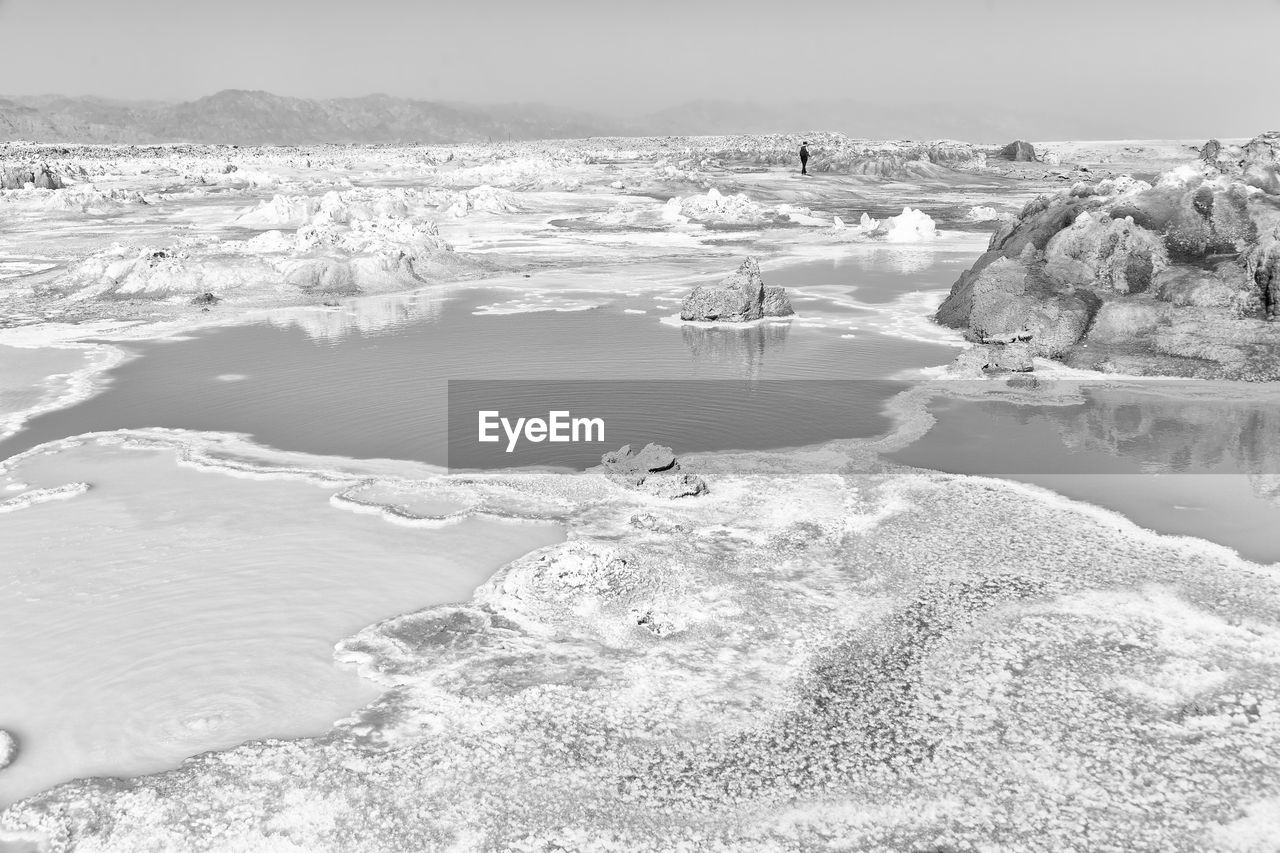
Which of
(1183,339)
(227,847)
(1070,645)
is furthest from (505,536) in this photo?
(1183,339)

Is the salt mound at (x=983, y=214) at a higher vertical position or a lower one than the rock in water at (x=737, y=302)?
higher

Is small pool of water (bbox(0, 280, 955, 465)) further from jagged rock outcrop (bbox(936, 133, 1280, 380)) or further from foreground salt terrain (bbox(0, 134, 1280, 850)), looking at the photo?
jagged rock outcrop (bbox(936, 133, 1280, 380))

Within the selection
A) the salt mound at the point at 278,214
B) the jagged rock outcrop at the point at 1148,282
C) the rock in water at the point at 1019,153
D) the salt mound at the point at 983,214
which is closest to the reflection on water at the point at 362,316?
the jagged rock outcrop at the point at 1148,282

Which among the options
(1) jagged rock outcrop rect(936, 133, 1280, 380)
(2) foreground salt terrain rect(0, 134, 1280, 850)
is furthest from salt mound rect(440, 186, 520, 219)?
(2) foreground salt terrain rect(0, 134, 1280, 850)

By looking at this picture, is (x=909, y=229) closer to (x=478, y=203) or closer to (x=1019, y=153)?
(x=478, y=203)

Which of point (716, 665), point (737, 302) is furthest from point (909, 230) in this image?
point (716, 665)

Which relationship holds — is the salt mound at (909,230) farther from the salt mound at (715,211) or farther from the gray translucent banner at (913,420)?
the gray translucent banner at (913,420)
